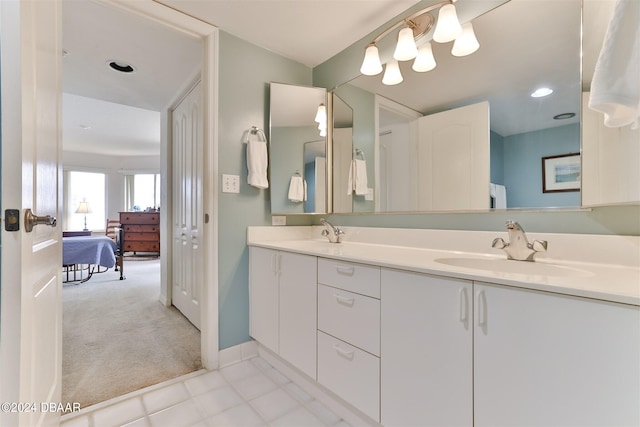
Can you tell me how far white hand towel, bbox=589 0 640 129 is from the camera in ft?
2.49

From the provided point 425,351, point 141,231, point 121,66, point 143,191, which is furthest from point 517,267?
point 143,191

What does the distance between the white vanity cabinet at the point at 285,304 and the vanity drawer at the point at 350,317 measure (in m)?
0.08

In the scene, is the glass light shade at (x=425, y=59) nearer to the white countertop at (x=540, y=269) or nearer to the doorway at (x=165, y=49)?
the white countertop at (x=540, y=269)

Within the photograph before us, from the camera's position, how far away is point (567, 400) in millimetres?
721

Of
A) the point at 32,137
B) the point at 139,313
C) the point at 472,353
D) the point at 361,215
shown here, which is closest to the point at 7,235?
the point at 32,137

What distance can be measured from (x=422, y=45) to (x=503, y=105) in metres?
0.60

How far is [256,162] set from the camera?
196 centimetres

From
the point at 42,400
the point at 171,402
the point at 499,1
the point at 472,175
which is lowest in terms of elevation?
the point at 171,402

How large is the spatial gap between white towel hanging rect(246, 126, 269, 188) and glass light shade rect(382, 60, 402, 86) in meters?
0.92

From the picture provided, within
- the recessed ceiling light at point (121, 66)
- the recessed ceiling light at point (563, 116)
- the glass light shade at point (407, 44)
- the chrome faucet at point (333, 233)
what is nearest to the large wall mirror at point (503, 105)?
the recessed ceiling light at point (563, 116)

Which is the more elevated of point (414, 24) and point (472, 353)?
point (414, 24)

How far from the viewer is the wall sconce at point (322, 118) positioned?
2.22 meters

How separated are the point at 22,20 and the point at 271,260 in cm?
139

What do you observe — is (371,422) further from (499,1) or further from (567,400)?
(499,1)
